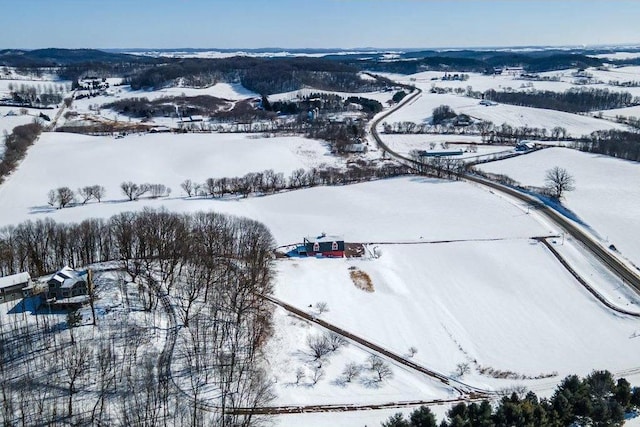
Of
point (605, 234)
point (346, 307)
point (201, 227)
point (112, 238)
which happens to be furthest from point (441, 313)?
point (112, 238)

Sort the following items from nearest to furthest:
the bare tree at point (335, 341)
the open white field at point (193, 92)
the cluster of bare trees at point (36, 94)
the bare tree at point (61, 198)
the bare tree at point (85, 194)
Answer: the bare tree at point (335, 341), the bare tree at point (61, 198), the bare tree at point (85, 194), the cluster of bare trees at point (36, 94), the open white field at point (193, 92)

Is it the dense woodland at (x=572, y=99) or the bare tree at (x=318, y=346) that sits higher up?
the dense woodland at (x=572, y=99)

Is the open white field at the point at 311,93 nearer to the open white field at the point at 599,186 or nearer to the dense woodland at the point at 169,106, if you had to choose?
the dense woodland at the point at 169,106

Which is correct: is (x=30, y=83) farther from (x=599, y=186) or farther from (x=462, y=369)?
(x=462, y=369)

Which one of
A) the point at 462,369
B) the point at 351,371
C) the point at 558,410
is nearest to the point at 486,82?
the point at 462,369

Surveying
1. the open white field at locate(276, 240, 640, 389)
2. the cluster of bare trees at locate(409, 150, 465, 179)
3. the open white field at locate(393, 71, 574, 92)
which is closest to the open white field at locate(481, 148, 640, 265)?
the cluster of bare trees at locate(409, 150, 465, 179)

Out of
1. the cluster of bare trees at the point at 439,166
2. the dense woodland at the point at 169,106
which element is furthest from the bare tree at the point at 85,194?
the dense woodland at the point at 169,106
